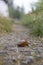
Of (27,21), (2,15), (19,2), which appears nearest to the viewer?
(2,15)

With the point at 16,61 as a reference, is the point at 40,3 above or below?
above

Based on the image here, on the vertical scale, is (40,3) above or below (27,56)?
above

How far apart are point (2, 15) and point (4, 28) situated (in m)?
1.04

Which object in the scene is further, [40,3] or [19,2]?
[19,2]

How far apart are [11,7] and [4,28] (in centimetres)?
786

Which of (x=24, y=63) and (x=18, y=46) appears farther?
(x=18, y=46)

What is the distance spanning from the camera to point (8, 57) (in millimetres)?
4164

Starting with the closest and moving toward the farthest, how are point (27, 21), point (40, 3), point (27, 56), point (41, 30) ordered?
point (27, 56)
point (41, 30)
point (40, 3)
point (27, 21)

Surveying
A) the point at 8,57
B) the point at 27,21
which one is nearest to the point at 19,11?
the point at 27,21

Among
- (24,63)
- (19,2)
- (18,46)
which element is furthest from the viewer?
(19,2)

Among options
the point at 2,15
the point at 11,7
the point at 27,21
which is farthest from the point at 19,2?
the point at 2,15

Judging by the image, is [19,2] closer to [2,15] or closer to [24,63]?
[2,15]

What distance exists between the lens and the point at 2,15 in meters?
9.65

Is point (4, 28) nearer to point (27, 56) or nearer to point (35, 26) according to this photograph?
point (35, 26)
